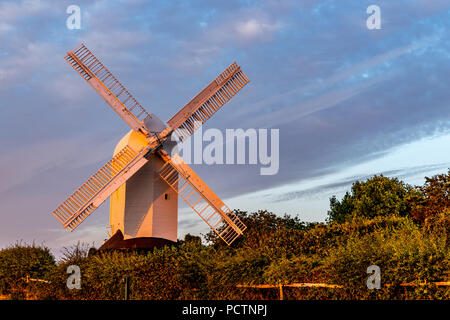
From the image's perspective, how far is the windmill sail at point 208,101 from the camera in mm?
22703

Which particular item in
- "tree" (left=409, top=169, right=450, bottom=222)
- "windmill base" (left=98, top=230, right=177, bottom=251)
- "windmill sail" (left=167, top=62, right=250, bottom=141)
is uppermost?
"windmill sail" (left=167, top=62, right=250, bottom=141)

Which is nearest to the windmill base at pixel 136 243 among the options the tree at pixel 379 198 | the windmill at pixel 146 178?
the windmill at pixel 146 178

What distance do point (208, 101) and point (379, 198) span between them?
15575 millimetres

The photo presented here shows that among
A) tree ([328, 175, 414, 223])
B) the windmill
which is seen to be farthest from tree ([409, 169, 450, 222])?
the windmill

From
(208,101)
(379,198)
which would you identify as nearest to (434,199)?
(379,198)

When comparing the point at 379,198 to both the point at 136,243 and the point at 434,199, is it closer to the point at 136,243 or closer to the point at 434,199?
the point at 434,199

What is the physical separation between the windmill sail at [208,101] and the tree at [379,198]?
12.4 m

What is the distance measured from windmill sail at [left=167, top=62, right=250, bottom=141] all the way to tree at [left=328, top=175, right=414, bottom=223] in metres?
12.4

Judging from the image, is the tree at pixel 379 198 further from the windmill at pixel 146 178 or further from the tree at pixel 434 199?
the windmill at pixel 146 178

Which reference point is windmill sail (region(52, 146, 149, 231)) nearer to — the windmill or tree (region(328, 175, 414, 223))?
the windmill

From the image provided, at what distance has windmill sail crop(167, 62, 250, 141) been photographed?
2270 centimetres
